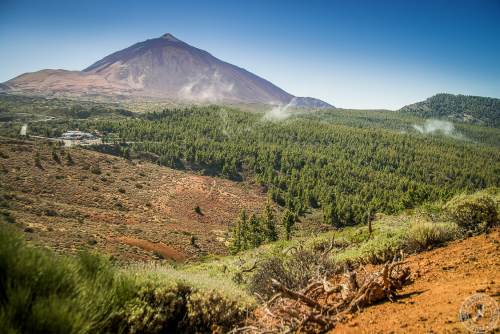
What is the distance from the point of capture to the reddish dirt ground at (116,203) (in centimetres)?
3634

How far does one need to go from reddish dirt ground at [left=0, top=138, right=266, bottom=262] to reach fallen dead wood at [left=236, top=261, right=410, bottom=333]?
1132 inches

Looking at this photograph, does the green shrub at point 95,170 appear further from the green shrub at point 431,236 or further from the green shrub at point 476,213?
the green shrub at point 476,213

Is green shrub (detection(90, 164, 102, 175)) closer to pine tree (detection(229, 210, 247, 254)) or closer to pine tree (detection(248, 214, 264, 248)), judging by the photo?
pine tree (detection(229, 210, 247, 254))

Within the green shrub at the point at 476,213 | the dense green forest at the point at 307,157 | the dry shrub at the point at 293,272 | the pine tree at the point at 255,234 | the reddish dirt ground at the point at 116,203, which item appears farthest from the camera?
the dense green forest at the point at 307,157

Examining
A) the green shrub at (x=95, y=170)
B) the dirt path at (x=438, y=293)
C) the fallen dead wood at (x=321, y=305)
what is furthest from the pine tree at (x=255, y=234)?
the green shrub at (x=95, y=170)

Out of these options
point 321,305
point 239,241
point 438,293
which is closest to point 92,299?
point 321,305

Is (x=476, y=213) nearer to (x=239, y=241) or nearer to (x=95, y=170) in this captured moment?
(x=239, y=241)

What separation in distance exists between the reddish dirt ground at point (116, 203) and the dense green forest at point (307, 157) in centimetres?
959

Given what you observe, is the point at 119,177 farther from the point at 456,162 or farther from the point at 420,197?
the point at 456,162

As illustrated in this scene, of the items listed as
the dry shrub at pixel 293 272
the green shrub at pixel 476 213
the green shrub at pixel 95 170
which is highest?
the green shrub at pixel 476 213

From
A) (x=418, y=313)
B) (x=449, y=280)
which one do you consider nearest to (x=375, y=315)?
(x=418, y=313)

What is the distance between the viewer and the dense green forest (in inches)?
3051

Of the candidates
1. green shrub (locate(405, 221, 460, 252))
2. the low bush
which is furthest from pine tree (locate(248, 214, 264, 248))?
the low bush

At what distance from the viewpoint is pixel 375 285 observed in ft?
15.1
